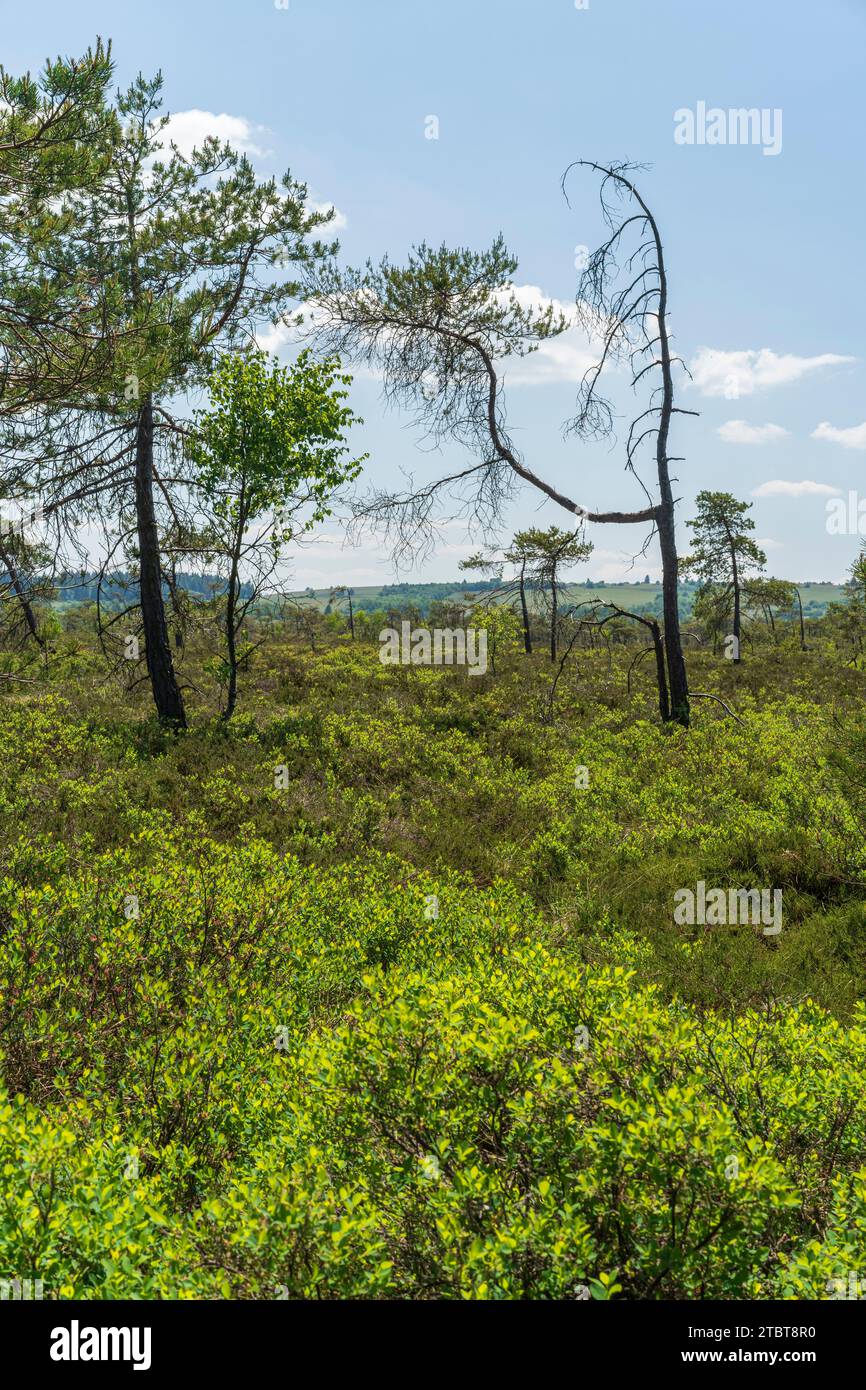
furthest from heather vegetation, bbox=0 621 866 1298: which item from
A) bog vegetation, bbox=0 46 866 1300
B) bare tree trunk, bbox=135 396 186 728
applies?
bare tree trunk, bbox=135 396 186 728

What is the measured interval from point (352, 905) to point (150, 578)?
1104 cm

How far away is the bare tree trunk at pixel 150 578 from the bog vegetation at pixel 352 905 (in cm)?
7

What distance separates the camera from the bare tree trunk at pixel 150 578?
14.9m

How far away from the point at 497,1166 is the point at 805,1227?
133 cm

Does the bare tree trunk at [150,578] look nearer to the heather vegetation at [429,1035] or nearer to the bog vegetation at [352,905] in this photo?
the bog vegetation at [352,905]

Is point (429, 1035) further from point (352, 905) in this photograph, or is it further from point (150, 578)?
point (150, 578)

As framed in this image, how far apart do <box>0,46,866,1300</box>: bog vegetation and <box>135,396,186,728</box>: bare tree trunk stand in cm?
7

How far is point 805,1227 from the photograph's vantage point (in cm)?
277

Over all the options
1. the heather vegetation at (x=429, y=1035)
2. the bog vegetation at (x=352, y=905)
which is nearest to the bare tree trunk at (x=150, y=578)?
the bog vegetation at (x=352, y=905)

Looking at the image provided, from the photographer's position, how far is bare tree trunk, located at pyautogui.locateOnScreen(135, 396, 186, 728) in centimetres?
1488

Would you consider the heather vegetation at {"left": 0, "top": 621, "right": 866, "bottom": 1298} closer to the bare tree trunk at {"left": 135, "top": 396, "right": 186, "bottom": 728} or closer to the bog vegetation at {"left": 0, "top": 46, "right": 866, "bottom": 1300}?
the bog vegetation at {"left": 0, "top": 46, "right": 866, "bottom": 1300}
